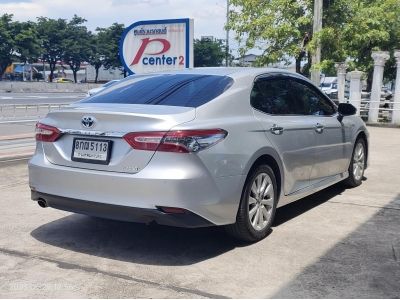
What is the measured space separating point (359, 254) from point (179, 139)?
6.09ft

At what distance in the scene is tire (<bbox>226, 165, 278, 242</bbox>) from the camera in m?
4.46

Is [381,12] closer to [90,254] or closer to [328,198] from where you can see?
[328,198]

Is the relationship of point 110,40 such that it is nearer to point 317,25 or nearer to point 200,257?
point 317,25

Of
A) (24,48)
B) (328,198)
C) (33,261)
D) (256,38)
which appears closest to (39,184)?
(33,261)

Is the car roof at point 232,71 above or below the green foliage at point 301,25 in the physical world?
below

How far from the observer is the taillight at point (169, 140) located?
12.8 ft

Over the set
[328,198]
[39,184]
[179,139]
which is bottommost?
[328,198]

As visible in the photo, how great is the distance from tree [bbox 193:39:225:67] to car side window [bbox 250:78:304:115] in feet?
219

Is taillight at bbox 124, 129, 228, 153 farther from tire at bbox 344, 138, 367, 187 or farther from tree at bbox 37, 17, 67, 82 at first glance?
tree at bbox 37, 17, 67, 82

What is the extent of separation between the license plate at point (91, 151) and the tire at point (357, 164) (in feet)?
12.6

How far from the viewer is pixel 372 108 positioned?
19.1 metres

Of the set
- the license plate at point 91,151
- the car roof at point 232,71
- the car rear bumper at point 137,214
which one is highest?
the car roof at point 232,71

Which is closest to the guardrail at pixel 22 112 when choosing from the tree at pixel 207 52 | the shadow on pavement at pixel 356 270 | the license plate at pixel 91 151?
the license plate at pixel 91 151

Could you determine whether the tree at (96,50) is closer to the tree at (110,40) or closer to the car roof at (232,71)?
the tree at (110,40)
